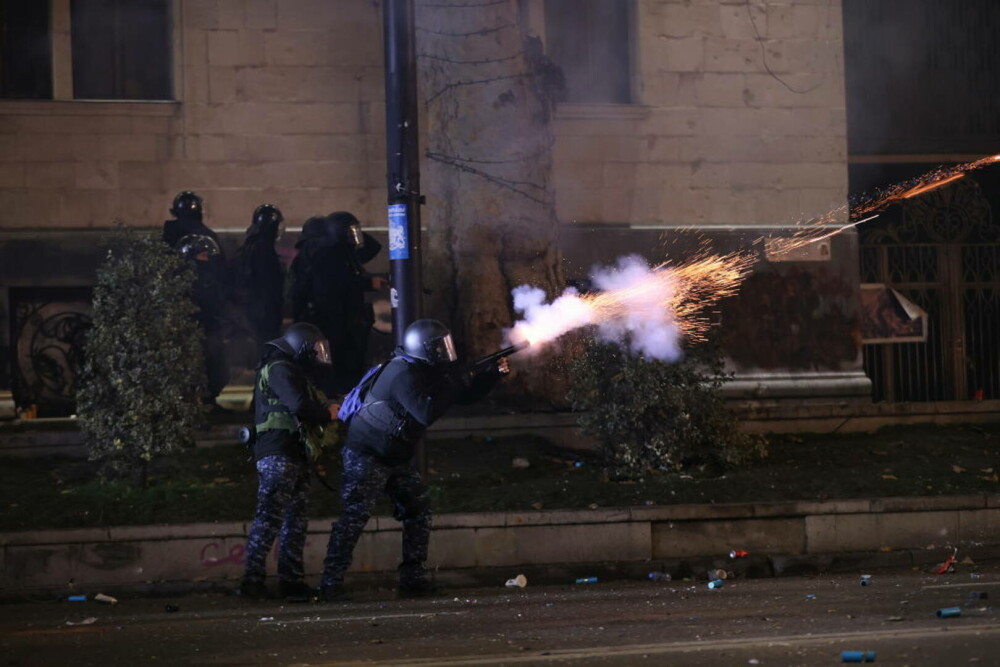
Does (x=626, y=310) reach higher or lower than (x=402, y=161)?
lower

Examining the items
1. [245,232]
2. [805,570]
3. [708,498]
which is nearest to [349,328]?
[245,232]

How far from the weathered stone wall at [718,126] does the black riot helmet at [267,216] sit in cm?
316

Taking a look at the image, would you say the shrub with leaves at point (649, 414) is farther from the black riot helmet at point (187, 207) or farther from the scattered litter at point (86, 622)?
the black riot helmet at point (187, 207)

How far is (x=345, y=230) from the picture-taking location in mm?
13562

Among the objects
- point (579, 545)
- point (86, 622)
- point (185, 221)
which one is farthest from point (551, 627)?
point (185, 221)

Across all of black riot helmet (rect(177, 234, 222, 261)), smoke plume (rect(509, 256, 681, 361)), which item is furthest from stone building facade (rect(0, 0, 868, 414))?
smoke plume (rect(509, 256, 681, 361))

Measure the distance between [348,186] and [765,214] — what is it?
4.79 meters

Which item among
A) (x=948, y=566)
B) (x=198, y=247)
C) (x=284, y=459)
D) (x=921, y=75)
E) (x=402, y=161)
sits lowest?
(x=948, y=566)

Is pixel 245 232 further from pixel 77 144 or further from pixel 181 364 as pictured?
pixel 181 364

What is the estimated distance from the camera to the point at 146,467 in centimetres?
1105

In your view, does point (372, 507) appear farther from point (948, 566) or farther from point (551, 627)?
point (948, 566)

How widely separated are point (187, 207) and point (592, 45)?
501 centimetres

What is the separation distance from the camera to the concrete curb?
31.1ft

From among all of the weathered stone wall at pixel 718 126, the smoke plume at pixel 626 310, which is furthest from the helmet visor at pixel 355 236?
the weathered stone wall at pixel 718 126
